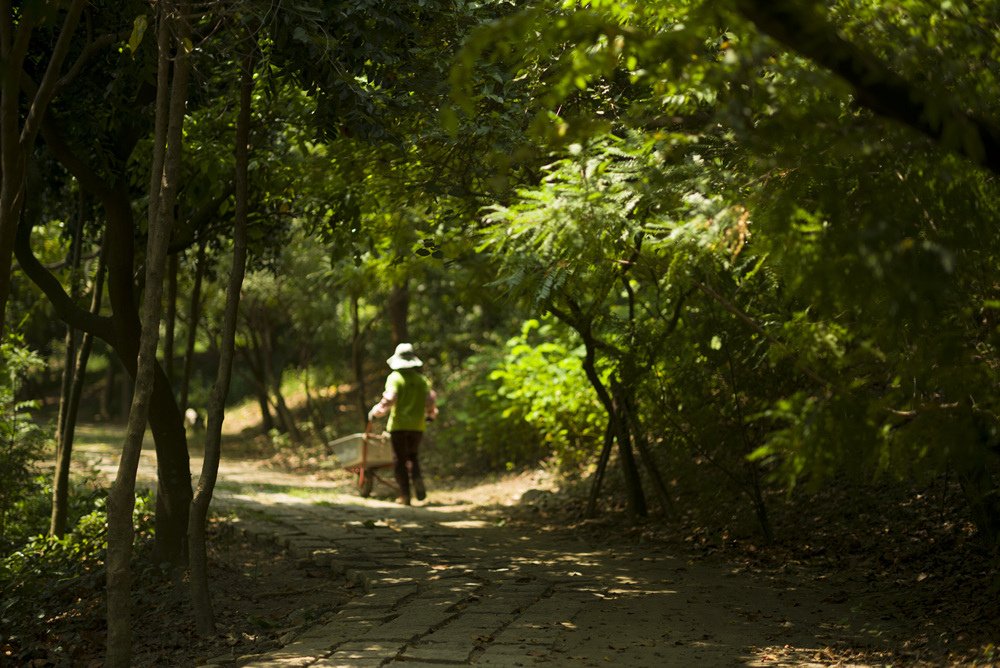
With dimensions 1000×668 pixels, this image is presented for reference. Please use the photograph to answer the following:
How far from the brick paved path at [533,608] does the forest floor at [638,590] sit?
0.08 ft

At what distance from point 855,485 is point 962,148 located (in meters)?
5.26

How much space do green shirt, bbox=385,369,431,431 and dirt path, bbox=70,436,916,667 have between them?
2.41m

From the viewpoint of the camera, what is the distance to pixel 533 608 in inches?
286

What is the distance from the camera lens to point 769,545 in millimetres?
9031

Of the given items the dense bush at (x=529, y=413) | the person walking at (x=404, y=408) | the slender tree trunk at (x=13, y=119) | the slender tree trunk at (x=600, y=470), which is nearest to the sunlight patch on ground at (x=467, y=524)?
the slender tree trunk at (x=600, y=470)

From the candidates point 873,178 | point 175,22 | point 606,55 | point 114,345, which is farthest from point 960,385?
point 114,345

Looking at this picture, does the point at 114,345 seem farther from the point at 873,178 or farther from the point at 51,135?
the point at 873,178

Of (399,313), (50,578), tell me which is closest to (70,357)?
(50,578)

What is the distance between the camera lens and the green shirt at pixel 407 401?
550 inches

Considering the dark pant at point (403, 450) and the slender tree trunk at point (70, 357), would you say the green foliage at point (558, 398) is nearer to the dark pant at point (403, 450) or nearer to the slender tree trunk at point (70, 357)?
the dark pant at point (403, 450)

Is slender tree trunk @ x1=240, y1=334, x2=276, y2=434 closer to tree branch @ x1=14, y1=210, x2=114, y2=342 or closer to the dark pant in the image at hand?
the dark pant

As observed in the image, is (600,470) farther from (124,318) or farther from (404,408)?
(124,318)

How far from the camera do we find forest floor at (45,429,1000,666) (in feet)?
20.0

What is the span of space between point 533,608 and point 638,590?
1040 mm
